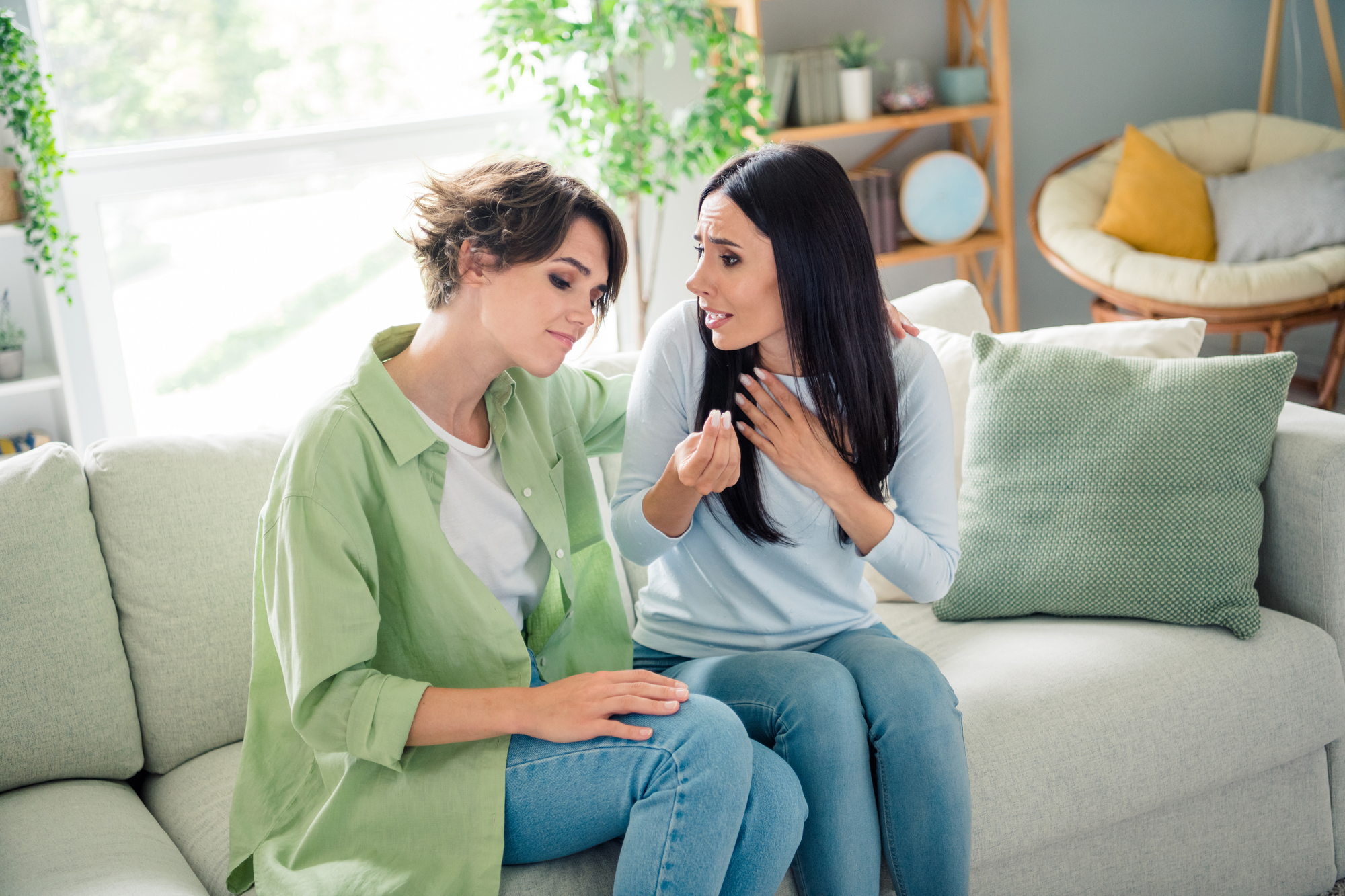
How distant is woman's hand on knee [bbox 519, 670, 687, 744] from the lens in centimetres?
116

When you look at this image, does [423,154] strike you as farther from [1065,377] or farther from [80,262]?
[1065,377]

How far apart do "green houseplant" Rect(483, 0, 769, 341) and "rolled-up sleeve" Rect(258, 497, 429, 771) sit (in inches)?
71.6

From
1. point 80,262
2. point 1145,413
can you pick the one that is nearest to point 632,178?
point 80,262

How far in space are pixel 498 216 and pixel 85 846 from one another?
0.90 metres

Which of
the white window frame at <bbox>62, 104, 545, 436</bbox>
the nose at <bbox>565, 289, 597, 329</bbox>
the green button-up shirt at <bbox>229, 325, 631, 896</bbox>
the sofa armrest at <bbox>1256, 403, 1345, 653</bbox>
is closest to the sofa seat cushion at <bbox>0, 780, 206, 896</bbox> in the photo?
the green button-up shirt at <bbox>229, 325, 631, 896</bbox>

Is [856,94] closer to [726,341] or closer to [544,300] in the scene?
[726,341]

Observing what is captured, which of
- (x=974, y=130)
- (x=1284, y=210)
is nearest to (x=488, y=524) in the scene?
(x=1284, y=210)

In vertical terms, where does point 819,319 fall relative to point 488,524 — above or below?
above

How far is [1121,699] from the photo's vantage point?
1490 millimetres

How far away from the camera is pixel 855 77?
3318mm

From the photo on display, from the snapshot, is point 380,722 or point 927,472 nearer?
point 380,722

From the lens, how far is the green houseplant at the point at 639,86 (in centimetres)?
271

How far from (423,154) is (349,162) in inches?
8.5

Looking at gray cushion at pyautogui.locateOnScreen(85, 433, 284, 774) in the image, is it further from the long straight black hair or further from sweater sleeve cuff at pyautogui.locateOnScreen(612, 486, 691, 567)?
the long straight black hair
